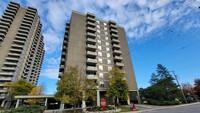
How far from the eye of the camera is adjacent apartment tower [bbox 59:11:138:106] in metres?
32.2

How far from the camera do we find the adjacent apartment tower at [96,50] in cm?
3219

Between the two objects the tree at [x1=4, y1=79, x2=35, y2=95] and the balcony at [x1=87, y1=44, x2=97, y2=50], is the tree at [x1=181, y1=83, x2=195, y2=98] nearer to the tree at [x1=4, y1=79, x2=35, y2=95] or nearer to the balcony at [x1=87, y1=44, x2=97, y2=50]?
the balcony at [x1=87, y1=44, x2=97, y2=50]

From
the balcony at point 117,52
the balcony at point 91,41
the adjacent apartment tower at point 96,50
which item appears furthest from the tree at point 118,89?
the balcony at point 91,41

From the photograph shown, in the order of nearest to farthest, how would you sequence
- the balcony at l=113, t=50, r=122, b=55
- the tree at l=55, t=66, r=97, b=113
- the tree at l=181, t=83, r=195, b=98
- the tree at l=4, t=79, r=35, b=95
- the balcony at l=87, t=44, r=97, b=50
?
the tree at l=55, t=66, r=97, b=113
the balcony at l=87, t=44, r=97, b=50
the tree at l=4, t=79, r=35, b=95
the balcony at l=113, t=50, r=122, b=55
the tree at l=181, t=83, r=195, b=98

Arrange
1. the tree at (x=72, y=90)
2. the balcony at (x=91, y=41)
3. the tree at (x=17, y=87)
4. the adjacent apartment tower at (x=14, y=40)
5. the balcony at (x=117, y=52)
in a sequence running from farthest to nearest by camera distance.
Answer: the adjacent apartment tower at (x=14, y=40) < the balcony at (x=117, y=52) < the balcony at (x=91, y=41) < the tree at (x=17, y=87) < the tree at (x=72, y=90)

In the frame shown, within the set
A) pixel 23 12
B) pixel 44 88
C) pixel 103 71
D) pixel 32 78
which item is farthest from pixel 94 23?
pixel 32 78

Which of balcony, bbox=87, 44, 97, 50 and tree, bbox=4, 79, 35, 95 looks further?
tree, bbox=4, 79, 35, 95

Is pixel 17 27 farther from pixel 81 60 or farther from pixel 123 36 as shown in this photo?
pixel 123 36

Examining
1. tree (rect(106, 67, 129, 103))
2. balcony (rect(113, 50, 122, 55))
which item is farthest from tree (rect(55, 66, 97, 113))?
balcony (rect(113, 50, 122, 55))

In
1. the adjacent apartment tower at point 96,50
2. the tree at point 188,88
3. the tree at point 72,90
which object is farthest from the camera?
the tree at point 188,88

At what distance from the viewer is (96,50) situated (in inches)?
1459

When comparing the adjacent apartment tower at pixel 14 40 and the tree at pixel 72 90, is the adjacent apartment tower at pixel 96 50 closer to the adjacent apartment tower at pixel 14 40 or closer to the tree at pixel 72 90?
the tree at pixel 72 90

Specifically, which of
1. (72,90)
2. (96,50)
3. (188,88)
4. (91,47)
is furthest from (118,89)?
(188,88)

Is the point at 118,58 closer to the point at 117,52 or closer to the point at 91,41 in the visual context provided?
the point at 117,52
